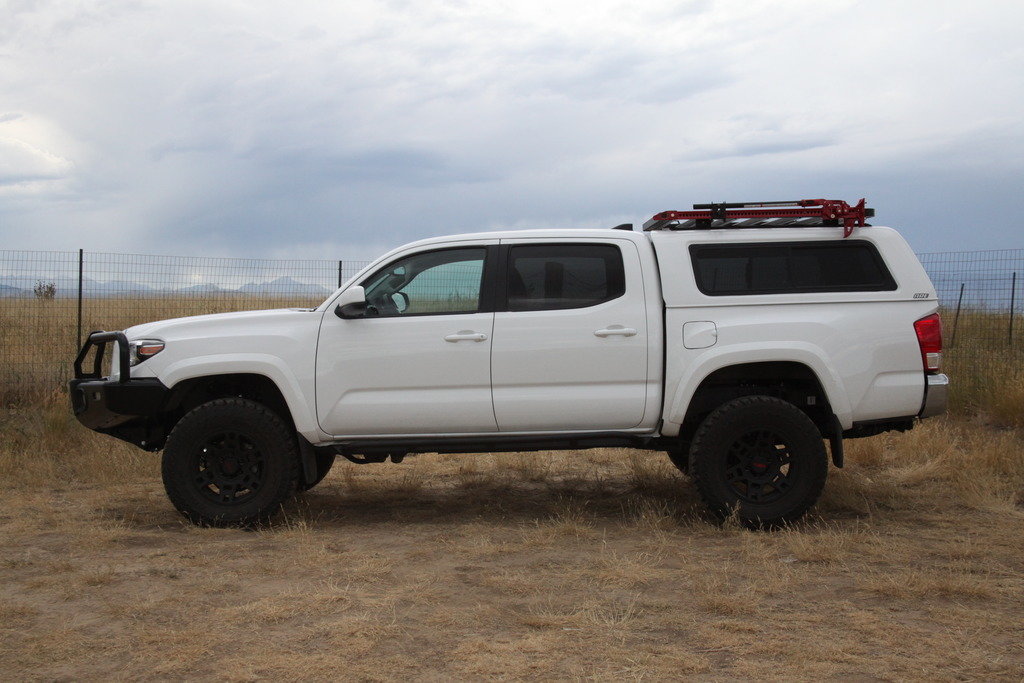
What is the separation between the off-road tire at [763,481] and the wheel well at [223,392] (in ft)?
9.31

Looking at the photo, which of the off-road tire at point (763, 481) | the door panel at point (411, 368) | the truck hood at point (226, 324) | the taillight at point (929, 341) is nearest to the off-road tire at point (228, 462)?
the door panel at point (411, 368)

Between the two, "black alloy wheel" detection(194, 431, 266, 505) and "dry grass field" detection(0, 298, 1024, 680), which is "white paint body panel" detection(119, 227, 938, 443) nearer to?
"black alloy wheel" detection(194, 431, 266, 505)

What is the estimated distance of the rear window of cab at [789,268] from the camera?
6699mm

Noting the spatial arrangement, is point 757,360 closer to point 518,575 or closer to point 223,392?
point 518,575

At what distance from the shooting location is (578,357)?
6566mm

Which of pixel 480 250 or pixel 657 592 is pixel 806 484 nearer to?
pixel 657 592

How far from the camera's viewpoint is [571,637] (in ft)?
14.6

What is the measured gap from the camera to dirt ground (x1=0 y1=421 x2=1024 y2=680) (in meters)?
4.20

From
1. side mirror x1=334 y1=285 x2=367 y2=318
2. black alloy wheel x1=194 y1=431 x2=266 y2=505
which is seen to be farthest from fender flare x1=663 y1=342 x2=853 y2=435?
black alloy wheel x1=194 y1=431 x2=266 y2=505

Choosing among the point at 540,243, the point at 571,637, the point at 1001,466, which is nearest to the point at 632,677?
the point at 571,637

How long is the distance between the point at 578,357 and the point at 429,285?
1121 mm

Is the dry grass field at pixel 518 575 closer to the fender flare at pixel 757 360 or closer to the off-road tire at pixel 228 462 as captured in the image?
the off-road tire at pixel 228 462

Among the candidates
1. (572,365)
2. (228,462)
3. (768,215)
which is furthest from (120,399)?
(768,215)

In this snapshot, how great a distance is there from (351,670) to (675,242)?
3.82m
